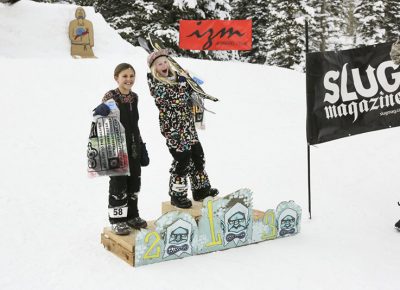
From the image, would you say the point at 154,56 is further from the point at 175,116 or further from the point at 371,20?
the point at 371,20

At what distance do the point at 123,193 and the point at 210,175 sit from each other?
9.71ft

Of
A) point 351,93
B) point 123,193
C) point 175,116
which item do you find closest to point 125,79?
point 175,116

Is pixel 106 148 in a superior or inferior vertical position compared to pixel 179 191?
superior

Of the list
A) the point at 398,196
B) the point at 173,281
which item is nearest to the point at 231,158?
the point at 398,196

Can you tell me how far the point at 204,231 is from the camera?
429 cm

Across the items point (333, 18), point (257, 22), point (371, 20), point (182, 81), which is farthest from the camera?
point (371, 20)

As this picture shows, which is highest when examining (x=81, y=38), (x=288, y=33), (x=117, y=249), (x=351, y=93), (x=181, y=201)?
(x=288, y=33)

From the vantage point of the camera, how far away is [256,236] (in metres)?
4.66

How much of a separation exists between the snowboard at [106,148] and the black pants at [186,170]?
2.29 feet

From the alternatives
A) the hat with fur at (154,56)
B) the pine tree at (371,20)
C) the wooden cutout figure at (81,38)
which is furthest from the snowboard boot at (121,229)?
the pine tree at (371,20)

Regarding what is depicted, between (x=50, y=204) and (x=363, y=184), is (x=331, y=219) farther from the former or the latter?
(x=50, y=204)

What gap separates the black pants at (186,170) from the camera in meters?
4.62

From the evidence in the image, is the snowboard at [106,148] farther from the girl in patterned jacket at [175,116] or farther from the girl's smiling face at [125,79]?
the girl in patterned jacket at [175,116]

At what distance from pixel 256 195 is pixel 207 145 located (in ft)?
7.58
